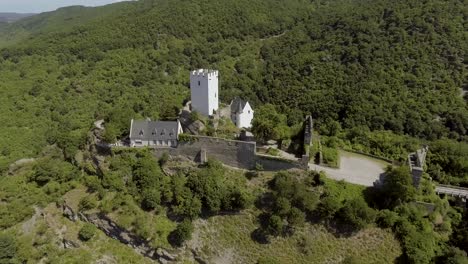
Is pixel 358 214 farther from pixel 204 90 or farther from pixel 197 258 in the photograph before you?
Result: pixel 204 90

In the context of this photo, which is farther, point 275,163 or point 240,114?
point 240,114

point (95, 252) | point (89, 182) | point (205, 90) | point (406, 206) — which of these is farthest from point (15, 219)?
point (406, 206)

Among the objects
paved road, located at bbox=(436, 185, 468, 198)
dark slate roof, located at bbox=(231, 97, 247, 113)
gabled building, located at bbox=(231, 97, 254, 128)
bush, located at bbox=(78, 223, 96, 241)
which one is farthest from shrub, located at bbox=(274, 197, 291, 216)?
bush, located at bbox=(78, 223, 96, 241)

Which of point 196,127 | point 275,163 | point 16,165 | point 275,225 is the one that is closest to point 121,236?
point 196,127

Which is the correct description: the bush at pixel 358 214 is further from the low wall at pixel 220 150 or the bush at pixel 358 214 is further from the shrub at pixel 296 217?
the low wall at pixel 220 150

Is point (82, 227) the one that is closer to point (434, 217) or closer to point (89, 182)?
point (89, 182)

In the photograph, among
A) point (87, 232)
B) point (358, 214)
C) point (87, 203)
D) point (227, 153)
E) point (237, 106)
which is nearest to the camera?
point (358, 214)
